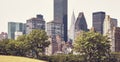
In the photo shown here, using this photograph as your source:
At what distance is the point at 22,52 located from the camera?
347 feet

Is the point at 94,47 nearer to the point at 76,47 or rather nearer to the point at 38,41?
the point at 76,47

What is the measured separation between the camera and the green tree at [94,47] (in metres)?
99.1

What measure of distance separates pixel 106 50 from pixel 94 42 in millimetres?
4611

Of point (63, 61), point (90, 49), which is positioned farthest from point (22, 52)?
point (90, 49)

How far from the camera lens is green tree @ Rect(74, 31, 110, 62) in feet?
325

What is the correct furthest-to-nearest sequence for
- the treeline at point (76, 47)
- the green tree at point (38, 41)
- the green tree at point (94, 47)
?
the green tree at point (38, 41) → the treeline at point (76, 47) → the green tree at point (94, 47)

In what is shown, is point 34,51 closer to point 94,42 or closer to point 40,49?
point 40,49

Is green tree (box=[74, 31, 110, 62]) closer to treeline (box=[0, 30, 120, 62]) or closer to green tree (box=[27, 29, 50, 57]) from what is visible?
treeline (box=[0, 30, 120, 62])

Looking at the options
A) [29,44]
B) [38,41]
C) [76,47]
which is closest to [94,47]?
[76,47]

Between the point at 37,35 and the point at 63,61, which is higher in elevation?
the point at 37,35

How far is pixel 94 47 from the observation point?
98875mm

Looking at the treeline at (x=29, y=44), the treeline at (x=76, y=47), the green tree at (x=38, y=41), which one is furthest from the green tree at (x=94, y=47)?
the treeline at (x=29, y=44)

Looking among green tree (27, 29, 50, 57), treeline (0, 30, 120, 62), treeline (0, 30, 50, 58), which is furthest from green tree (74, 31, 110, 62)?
treeline (0, 30, 50, 58)

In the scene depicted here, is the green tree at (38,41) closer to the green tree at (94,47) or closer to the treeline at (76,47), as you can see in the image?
the treeline at (76,47)
